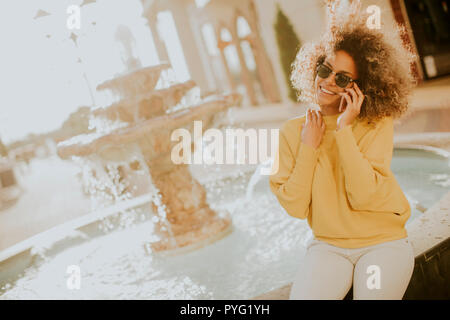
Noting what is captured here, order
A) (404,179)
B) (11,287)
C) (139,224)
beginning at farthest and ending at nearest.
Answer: (139,224), (404,179), (11,287)

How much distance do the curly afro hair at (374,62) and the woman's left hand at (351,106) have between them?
0.07 m

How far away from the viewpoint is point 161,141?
3.87 meters

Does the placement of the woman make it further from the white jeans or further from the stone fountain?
the stone fountain

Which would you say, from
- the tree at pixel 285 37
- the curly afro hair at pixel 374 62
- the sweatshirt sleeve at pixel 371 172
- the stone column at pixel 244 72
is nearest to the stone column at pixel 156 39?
the stone column at pixel 244 72

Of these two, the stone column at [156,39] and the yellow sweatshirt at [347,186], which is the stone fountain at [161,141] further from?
the stone column at [156,39]

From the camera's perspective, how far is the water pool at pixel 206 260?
9.67ft

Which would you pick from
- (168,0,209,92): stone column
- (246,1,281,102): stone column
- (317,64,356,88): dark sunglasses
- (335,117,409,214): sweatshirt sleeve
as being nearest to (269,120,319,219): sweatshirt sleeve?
(335,117,409,214): sweatshirt sleeve

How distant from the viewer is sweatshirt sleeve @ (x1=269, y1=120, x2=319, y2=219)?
71.5 inches

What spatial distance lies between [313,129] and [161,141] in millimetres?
2284

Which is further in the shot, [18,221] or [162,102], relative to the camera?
[18,221]

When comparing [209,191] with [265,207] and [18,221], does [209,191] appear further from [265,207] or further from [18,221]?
[18,221]

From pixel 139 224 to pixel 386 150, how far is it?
379 cm
